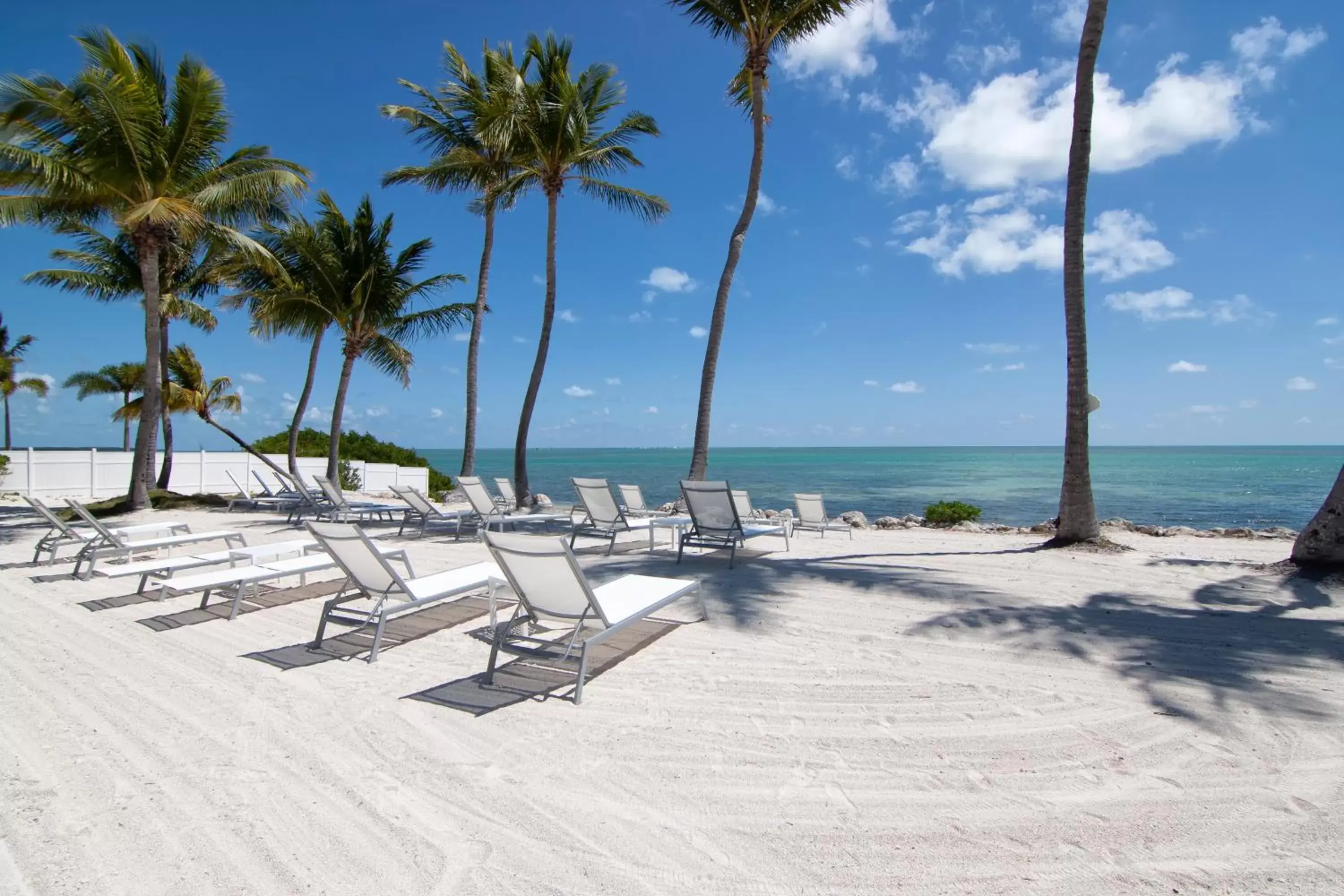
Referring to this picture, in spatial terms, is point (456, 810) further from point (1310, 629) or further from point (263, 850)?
point (1310, 629)

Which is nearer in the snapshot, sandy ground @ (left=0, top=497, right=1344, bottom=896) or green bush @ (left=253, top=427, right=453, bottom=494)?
sandy ground @ (left=0, top=497, right=1344, bottom=896)

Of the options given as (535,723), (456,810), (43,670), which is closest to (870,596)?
(535,723)

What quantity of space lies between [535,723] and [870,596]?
Result: 11.6 ft

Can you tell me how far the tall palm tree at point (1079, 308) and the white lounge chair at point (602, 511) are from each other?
5244 mm

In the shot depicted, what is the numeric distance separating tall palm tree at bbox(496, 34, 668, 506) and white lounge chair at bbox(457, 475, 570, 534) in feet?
13.2

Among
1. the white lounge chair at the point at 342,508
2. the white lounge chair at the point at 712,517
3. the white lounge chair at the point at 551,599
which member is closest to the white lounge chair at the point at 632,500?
the white lounge chair at the point at 712,517

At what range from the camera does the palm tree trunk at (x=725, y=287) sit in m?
11.7

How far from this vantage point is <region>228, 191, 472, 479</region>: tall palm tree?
18188mm

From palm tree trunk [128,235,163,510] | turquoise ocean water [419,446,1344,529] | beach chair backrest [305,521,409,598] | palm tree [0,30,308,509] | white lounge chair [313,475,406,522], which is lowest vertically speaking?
turquoise ocean water [419,446,1344,529]

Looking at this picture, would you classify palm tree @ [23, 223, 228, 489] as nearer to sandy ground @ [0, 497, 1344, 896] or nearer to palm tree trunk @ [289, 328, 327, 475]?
palm tree trunk @ [289, 328, 327, 475]

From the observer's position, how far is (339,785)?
2.95 meters

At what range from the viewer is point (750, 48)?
1220cm

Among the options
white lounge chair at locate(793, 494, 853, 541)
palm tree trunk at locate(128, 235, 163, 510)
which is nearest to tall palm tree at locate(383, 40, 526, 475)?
palm tree trunk at locate(128, 235, 163, 510)

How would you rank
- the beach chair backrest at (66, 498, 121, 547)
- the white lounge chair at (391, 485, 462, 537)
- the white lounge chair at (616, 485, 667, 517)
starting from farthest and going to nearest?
the white lounge chair at (391, 485, 462, 537)
the white lounge chair at (616, 485, 667, 517)
the beach chair backrest at (66, 498, 121, 547)
